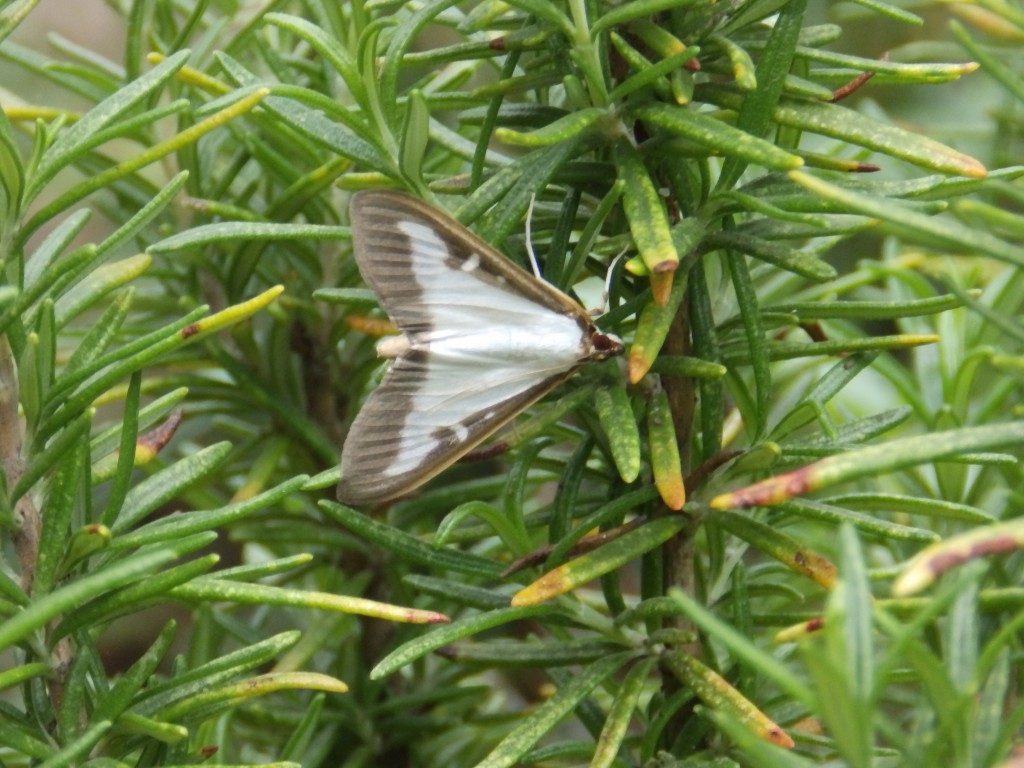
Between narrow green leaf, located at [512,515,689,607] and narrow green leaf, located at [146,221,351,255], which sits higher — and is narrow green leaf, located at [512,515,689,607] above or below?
below

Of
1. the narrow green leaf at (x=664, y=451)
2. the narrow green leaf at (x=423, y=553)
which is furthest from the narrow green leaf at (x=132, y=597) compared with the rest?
the narrow green leaf at (x=664, y=451)

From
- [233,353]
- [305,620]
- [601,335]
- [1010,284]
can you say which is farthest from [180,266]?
[1010,284]

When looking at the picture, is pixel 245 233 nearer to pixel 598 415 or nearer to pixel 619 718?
pixel 598 415

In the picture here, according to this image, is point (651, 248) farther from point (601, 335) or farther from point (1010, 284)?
point (1010, 284)

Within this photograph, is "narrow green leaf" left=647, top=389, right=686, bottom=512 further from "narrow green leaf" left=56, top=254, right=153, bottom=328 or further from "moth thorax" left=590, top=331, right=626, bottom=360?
"narrow green leaf" left=56, top=254, right=153, bottom=328

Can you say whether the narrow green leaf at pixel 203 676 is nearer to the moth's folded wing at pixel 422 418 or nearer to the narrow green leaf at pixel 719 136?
the moth's folded wing at pixel 422 418

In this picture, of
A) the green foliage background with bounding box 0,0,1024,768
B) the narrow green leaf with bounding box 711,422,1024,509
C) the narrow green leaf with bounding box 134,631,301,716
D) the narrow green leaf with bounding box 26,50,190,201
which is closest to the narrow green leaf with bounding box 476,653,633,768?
the green foliage background with bounding box 0,0,1024,768

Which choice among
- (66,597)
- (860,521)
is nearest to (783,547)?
(860,521)

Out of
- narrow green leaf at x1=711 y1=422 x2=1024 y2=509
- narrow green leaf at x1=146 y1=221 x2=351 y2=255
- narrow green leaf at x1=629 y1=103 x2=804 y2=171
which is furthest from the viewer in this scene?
narrow green leaf at x1=146 y1=221 x2=351 y2=255
